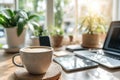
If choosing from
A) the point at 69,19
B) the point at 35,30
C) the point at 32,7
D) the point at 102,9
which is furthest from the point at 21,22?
the point at 102,9

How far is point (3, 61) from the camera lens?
1.06 m

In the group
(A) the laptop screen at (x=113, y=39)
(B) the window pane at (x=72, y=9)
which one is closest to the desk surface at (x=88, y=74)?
(A) the laptop screen at (x=113, y=39)

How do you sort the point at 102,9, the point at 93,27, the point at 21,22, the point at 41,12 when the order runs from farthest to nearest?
1. the point at 102,9
2. the point at 41,12
3. the point at 93,27
4. the point at 21,22

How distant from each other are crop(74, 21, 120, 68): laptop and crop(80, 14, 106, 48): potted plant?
0.44ft

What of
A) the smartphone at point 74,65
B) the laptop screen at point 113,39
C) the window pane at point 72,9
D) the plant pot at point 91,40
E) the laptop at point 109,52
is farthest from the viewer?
the window pane at point 72,9

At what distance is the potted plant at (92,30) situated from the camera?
1.43 metres

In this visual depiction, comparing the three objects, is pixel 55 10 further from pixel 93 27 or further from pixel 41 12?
A: pixel 93 27

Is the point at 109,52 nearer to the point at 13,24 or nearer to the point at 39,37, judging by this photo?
the point at 39,37

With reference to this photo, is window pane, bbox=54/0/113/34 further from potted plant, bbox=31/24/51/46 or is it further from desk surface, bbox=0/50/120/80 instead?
desk surface, bbox=0/50/120/80

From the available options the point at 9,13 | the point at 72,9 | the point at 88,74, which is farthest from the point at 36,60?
the point at 72,9

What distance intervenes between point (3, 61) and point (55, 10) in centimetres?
89

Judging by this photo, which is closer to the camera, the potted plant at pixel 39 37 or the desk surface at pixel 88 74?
the desk surface at pixel 88 74

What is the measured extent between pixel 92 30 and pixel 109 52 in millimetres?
289

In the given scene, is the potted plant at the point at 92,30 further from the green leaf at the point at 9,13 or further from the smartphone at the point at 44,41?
the green leaf at the point at 9,13
